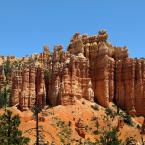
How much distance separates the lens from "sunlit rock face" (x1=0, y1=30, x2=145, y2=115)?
120188 mm

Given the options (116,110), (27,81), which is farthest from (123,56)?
(27,81)

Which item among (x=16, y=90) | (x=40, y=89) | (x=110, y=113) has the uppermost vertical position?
(x=40, y=89)

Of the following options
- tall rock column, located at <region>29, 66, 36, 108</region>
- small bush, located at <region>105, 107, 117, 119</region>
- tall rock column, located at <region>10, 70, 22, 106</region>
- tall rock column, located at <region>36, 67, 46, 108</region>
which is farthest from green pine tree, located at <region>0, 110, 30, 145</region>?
tall rock column, located at <region>10, 70, 22, 106</region>

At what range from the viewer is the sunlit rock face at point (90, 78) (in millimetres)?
120188

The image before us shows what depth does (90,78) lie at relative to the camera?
123750 millimetres

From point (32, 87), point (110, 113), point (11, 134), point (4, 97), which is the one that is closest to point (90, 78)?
point (110, 113)

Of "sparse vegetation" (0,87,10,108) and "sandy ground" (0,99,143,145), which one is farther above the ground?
"sparse vegetation" (0,87,10,108)

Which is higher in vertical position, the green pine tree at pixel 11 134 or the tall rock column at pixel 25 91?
the tall rock column at pixel 25 91

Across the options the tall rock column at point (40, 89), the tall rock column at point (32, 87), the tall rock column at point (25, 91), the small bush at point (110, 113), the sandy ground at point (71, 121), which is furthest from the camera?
the tall rock column at point (40, 89)

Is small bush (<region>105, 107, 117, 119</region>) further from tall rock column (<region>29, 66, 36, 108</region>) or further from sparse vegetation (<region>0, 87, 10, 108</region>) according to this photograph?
sparse vegetation (<region>0, 87, 10, 108</region>)

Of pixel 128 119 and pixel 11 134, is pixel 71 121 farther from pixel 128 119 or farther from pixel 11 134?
pixel 11 134

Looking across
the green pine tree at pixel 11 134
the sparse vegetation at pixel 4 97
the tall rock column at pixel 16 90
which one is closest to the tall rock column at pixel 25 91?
the tall rock column at pixel 16 90

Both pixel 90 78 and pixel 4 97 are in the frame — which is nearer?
pixel 90 78

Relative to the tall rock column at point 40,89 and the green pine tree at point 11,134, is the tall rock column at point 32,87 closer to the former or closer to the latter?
the tall rock column at point 40,89
